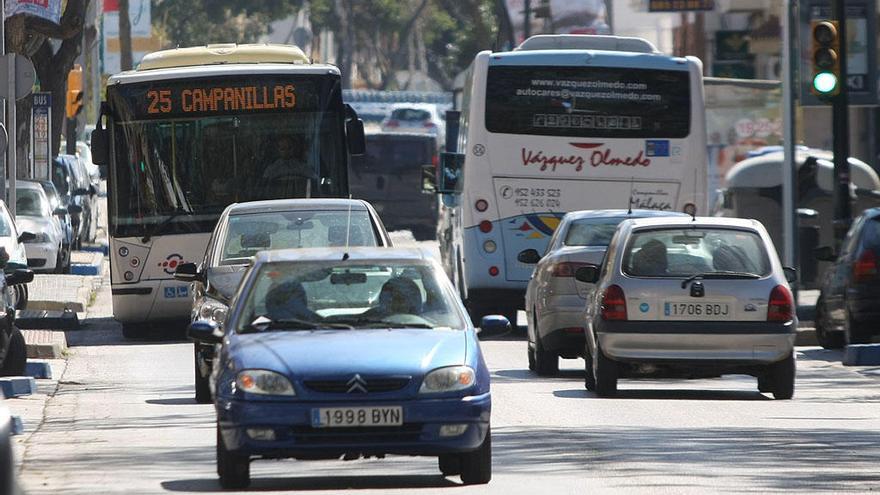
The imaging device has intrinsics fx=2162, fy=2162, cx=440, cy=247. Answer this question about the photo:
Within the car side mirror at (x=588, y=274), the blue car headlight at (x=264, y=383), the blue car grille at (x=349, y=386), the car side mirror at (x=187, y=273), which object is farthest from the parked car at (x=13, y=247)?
the blue car grille at (x=349, y=386)

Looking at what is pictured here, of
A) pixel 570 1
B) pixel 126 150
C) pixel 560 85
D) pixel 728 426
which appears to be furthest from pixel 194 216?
pixel 570 1

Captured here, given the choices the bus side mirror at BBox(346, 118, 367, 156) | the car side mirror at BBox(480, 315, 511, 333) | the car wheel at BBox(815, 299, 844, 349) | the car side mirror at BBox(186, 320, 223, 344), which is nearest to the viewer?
the car side mirror at BBox(186, 320, 223, 344)

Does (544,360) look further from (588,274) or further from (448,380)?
Answer: (448,380)

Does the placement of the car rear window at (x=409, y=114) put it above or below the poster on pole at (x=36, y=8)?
below

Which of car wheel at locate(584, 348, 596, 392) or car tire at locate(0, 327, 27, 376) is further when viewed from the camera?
car tire at locate(0, 327, 27, 376)

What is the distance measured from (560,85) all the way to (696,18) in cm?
3249

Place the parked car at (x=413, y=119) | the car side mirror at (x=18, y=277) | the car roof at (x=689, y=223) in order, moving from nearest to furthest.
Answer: the car roof at (x=689, y=223), the car side mirror at (x=18, y=277), the parked car at (x=413, y=119)

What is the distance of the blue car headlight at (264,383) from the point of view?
1065cm

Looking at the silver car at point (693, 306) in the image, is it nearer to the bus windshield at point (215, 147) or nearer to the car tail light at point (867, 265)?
the car tail light at point (867, 265)

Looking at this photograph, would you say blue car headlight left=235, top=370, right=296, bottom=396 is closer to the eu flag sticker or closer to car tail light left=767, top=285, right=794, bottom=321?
car tail light left=767, top=285, right=794, bottom=321

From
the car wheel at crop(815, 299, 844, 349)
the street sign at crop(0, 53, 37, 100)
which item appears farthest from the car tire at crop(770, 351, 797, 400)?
the street sign at crop(0, 53, 37, 100)

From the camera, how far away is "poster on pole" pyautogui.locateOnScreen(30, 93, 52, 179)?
33.3 meters

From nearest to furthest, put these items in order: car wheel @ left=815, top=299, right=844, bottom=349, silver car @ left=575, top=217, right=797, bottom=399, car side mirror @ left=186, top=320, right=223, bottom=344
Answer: car side mirror @ left=186, top=320, right=223, bottom=344
silver car @ left=575, top=217, right=797, bottom=399
car wheel @ left=815, top=299, right=844, bottom=349

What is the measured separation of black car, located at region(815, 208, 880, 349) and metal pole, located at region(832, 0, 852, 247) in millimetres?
2237
